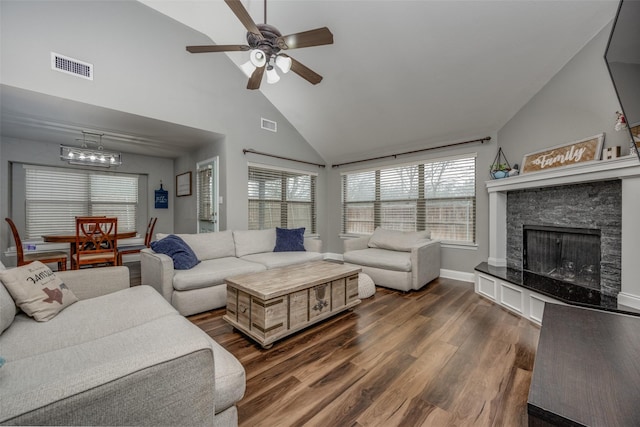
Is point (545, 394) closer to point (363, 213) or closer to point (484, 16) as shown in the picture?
point (484, 16)

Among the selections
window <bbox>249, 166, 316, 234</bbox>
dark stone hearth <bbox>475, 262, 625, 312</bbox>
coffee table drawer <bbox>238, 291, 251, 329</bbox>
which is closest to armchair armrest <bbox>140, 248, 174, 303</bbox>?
coffee table drawer <bbox>238, 291, 251, 329</bbox>

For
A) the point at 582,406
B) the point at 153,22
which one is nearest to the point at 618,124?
the point at 582,406

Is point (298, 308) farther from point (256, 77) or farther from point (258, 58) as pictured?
point (256, 77)

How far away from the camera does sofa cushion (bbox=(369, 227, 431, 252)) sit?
3.96m

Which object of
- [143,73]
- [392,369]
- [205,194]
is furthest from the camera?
[205,194]

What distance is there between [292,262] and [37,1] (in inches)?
154

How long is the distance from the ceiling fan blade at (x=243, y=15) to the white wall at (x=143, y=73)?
6.91ft

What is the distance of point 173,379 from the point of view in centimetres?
77

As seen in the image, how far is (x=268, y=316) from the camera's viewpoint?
1985mm

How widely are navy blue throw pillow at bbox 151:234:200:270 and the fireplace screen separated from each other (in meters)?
4.16

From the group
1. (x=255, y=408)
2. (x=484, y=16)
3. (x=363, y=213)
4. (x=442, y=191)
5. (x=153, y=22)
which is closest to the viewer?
(x=255, y=408)

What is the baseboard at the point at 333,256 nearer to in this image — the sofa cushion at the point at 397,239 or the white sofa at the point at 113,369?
the sofa cushion at the point at 397,239

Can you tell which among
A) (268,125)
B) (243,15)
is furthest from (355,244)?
(243,15)

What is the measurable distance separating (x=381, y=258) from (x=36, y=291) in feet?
11.1
